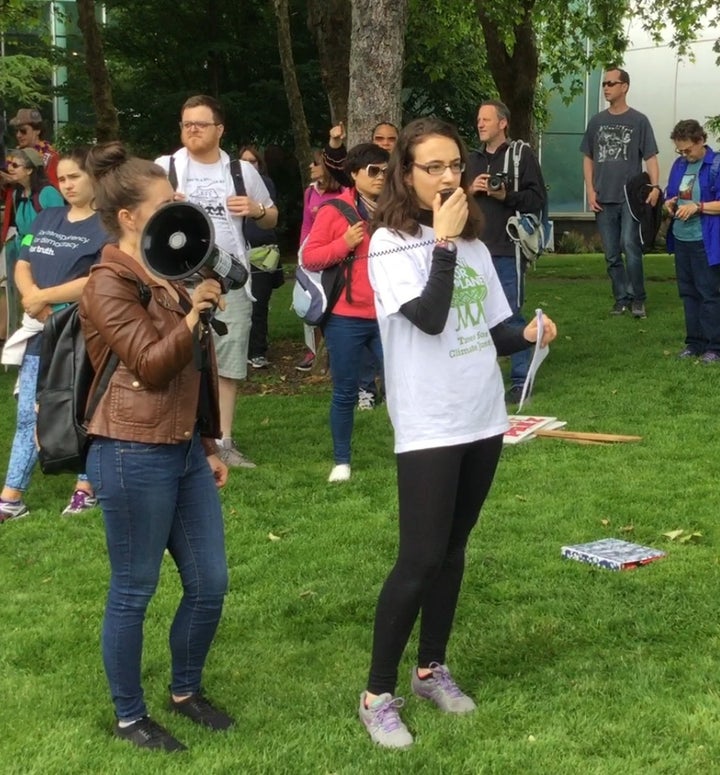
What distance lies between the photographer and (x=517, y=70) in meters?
18.8

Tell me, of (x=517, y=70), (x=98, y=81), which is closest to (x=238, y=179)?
(x=98, y=81)

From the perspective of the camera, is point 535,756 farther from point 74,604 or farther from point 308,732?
point 74,604

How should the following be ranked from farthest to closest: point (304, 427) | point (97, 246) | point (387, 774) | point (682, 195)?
1. point (682, 195)
2. point (304, 427)
3. point (97, 246)
4. point (387, 774)

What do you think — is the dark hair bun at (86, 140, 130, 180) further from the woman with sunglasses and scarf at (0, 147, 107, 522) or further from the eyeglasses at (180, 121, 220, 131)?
the eyeglasses at (180, 121, 220, 131)

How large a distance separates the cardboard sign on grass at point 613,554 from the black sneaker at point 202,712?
6.95 ft

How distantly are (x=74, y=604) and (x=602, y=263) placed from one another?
660 inches

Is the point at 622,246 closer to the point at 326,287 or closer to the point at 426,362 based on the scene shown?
the point at 326,287

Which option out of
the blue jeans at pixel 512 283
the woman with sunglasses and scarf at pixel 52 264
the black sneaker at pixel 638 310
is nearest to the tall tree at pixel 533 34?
the black sneaker at pixel 638 310

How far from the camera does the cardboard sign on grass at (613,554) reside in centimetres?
541

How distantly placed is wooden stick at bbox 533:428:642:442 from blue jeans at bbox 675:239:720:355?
2565 mm

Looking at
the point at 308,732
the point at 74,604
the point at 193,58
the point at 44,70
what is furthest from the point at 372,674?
the point at 44,70

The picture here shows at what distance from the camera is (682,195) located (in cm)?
1023

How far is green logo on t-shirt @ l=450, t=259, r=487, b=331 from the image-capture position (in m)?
3.80

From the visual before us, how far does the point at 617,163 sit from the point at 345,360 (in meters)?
6.25
